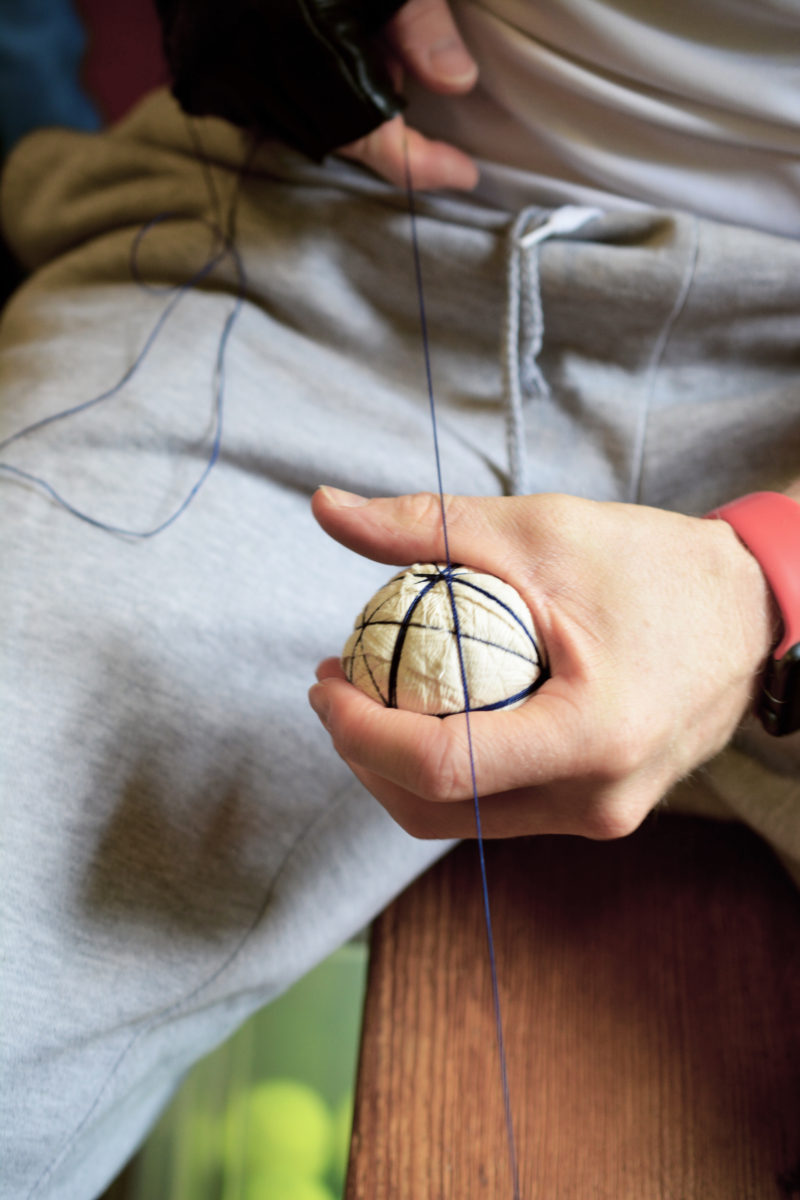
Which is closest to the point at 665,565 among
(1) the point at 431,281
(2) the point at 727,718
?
(2) the point at 727,718

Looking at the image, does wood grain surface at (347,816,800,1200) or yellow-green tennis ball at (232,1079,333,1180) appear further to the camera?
yellow-green tennis ball at (232,1079,333,1180)

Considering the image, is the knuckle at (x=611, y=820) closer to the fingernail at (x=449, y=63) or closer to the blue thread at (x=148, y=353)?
the blue thread at (x=148, y=353)

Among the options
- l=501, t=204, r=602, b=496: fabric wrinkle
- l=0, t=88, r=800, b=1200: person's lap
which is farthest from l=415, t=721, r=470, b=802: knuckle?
l=501, t=204, r=602, b=496: fabric wrinkle

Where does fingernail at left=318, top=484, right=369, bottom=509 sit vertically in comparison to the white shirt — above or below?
below

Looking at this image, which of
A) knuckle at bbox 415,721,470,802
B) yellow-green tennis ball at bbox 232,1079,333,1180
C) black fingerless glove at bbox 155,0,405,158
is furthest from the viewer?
yellow-green tennis ball at bbox 232,1079,333,1180

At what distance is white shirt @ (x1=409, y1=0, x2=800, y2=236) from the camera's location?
0.79 meters

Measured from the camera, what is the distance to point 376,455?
34.9 inches

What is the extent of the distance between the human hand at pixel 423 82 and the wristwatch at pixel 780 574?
18.9 inches

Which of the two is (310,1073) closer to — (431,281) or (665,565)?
(665,565)

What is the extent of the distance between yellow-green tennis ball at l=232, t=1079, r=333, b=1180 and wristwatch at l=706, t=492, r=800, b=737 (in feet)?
2.12

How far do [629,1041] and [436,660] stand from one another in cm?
51

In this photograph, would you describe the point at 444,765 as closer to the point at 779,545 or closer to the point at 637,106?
the point at 779,545

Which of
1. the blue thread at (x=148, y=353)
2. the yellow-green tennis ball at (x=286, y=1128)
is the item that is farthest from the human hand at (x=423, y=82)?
the yellow-green tennis ball at (x=286, y=1128)

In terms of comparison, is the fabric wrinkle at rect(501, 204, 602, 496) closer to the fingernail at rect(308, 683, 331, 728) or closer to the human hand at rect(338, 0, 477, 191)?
the human hand at rect(338, 0, 477, 191)
